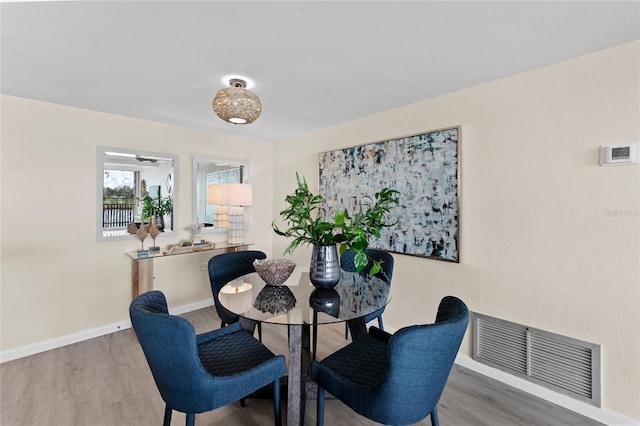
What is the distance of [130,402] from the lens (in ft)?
6.33

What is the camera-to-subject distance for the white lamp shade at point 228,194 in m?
3.41

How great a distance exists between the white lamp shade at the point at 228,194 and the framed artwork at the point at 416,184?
131 cm

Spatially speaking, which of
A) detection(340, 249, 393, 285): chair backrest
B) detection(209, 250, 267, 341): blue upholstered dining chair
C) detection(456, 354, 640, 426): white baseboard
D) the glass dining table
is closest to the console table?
detection(209, 250, 267, 341): blue upholstered dining chair

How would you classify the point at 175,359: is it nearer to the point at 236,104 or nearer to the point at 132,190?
the point at 236,104

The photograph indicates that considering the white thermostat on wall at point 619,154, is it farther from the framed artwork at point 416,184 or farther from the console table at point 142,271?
the console table at point 142,271

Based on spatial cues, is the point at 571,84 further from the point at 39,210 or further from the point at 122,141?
the point at 39,210

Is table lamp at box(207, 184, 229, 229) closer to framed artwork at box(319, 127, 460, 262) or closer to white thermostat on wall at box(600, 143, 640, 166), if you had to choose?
framed artwork at box(319, 127, 460, 262)

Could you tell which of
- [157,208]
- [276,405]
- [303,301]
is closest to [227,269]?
[303,301]

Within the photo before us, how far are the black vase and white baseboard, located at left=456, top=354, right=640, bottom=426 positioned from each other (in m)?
1.50

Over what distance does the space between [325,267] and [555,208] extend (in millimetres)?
1680

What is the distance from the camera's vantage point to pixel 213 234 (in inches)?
151

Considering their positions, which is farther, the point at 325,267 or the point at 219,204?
the point at 219,204

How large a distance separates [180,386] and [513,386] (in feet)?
7.65

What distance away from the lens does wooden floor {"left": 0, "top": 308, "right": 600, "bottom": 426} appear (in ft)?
5.83
